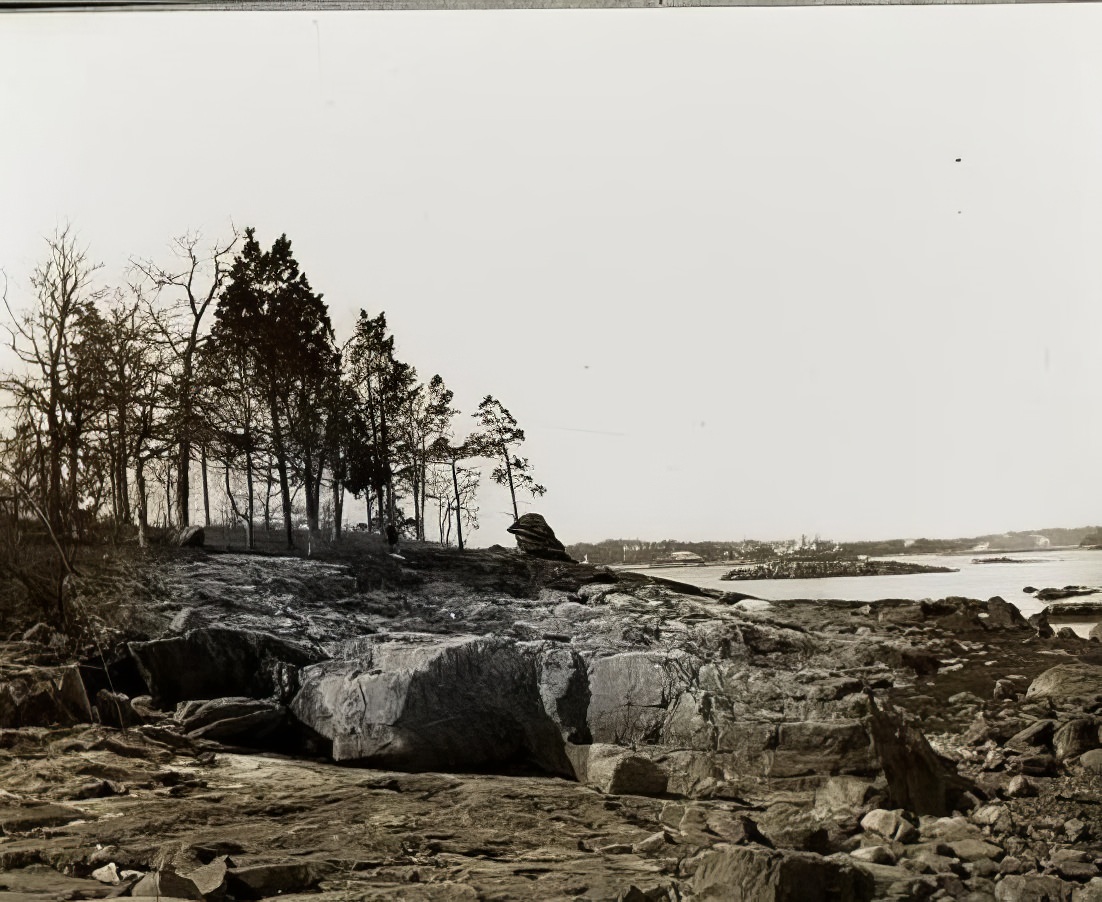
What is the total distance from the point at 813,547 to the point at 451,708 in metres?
1.35

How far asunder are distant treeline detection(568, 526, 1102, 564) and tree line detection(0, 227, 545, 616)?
1.10ft

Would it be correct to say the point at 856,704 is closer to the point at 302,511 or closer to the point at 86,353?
the point at 302,511

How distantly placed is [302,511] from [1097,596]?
279 centimetres

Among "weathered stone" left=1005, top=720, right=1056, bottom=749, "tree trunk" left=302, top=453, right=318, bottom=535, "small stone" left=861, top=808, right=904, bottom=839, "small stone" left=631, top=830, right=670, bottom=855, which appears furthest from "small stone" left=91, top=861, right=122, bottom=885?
"weathered stone" left=1005, top=720, right=1056, bottom=749

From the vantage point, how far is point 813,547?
11.3 ft

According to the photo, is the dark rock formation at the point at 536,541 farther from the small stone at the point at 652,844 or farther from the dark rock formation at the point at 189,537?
the dark rock formation at the point at 189,537

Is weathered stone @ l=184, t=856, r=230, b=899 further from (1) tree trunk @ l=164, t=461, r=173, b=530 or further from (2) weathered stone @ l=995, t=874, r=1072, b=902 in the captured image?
(2) weathered stone @ l=995, t=874, r=1072, b=902

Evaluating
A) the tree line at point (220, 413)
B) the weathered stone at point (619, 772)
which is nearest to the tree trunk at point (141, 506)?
the tree line at point (220, 413)

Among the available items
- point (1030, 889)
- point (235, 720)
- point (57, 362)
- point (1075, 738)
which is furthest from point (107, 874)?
point (1075, 738)

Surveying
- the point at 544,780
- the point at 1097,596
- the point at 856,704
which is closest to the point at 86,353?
the point at 544,780

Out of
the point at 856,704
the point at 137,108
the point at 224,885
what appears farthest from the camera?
the point at 137,108

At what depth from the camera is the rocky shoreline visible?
2.99 meters

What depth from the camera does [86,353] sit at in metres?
3.66

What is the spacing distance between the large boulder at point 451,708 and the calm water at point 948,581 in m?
0.56
